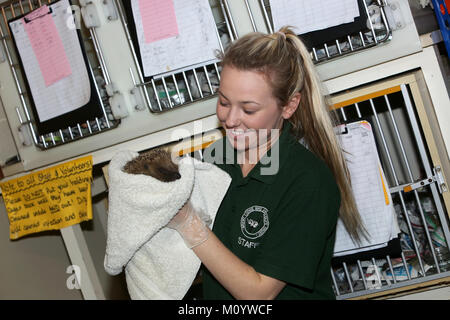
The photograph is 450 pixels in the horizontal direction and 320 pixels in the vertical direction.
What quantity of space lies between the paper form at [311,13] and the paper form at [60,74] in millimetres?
515

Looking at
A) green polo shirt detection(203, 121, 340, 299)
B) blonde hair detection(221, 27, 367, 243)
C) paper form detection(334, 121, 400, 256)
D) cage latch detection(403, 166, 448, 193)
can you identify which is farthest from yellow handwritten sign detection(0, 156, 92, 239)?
cage latch detection(403, 166, 448, 193)

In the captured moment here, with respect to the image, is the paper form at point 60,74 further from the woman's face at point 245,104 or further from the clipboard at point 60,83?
the woman's face at point 245,104

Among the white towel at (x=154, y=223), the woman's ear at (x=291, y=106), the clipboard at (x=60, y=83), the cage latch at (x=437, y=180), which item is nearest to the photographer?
the white towel at (x=154, y=223)

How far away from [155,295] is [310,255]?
32 cm

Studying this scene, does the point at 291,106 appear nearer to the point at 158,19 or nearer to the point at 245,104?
the point at 245,104

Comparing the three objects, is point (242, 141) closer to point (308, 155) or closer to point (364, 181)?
point (308, 155)

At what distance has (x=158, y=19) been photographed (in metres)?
1.10

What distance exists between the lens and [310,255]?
0.82 m

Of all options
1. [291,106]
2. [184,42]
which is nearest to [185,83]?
[184,42]

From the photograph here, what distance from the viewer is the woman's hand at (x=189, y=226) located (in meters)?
0.84

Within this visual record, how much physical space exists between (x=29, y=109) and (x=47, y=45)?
0.69 ft

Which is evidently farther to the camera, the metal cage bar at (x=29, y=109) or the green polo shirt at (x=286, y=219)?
the metal cage bar at (x=29, y=109)

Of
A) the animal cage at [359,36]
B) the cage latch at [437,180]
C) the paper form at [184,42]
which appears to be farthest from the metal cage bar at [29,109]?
the cage latch at [437,180]

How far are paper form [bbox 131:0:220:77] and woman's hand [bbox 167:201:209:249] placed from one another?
15.9 inches
